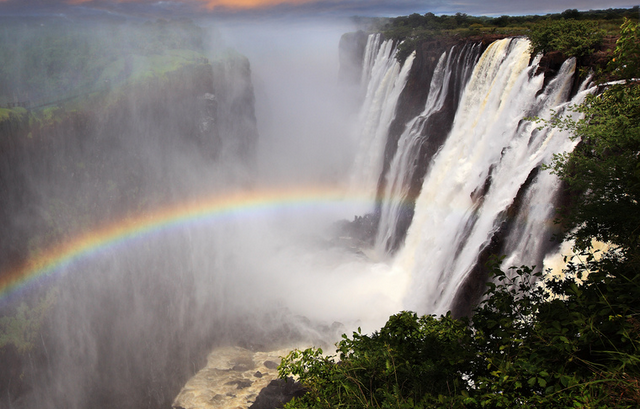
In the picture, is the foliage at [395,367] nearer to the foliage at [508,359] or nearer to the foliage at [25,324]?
the foliage at [508,359]

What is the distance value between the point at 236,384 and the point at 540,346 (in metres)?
15.1

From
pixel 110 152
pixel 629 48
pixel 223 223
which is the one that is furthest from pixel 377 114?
pixel 629 48

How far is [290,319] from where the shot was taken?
68.0 feet

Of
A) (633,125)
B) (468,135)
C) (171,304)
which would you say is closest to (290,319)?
(171,304)

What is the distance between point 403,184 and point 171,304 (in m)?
14.7

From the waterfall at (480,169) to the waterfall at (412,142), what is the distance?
187cm

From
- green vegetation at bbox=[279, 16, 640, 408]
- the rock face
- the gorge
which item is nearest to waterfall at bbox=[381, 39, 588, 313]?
the gorge

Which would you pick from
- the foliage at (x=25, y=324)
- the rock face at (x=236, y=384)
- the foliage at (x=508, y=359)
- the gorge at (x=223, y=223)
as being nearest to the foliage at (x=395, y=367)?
the foliage at (x=508, y=359)

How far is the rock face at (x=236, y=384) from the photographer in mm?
14930

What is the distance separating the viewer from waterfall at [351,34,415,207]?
1179 inches

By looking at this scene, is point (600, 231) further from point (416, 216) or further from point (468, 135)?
point (416, 216)

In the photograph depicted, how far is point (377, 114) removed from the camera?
33.1 meters

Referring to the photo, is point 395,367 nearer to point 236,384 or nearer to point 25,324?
point 236,384

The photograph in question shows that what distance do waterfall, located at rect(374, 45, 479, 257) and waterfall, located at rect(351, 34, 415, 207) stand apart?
12.9ft
